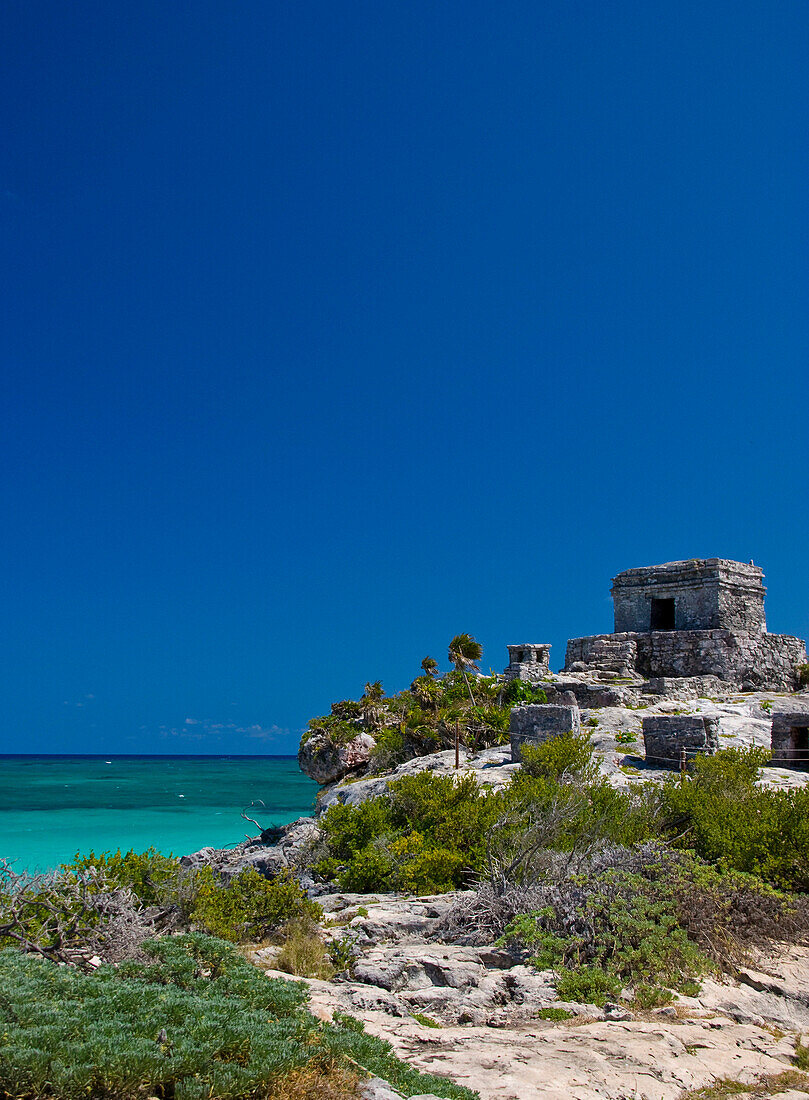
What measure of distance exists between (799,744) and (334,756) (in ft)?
51.0

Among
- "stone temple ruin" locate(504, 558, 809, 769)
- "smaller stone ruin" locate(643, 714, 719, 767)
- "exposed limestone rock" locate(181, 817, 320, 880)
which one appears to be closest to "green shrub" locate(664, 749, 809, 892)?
"smaller stone ruin" locate(643, 714, 719, 767)

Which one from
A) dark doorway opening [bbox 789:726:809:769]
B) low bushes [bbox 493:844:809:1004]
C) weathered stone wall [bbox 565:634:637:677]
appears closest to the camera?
low bushes [bbox 493:844:809:1004]

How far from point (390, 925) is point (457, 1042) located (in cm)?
266

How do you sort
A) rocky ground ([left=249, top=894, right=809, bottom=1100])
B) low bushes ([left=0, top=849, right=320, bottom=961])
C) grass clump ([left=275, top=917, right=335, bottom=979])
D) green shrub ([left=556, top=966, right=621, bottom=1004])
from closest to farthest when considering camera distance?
rocky ground ([left=249, top=894, right=809, bottom=1100]), low bushes ([left=0, top=849, right=320, bottom=961]), green shrub ([left=556, top=966, right=621, bottom=1004]), grass clump ([left=275, top=917, right=335, bottom=979])

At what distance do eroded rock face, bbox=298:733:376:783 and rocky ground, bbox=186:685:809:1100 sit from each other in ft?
51.5

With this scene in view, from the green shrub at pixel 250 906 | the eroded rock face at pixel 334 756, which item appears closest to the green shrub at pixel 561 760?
the green shrub at pixel 250 906

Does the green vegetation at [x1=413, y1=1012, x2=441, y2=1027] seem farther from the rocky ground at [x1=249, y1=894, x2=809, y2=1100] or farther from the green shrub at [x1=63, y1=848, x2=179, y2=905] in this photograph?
the green shrub at [x1=63, y1=848, x2=179, y2=905]

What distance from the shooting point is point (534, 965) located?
254 inches

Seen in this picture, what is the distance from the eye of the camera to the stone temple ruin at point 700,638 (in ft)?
70.2

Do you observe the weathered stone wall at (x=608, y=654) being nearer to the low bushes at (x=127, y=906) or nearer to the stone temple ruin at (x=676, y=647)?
the stone temple ruin at (x=676, y=647)

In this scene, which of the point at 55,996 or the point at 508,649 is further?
the point at 508,649

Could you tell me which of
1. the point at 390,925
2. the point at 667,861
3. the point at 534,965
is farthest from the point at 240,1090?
the point at 667,861

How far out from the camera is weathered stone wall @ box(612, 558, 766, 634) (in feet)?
73.1

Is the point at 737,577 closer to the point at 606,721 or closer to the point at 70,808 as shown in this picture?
the point at 606,721
